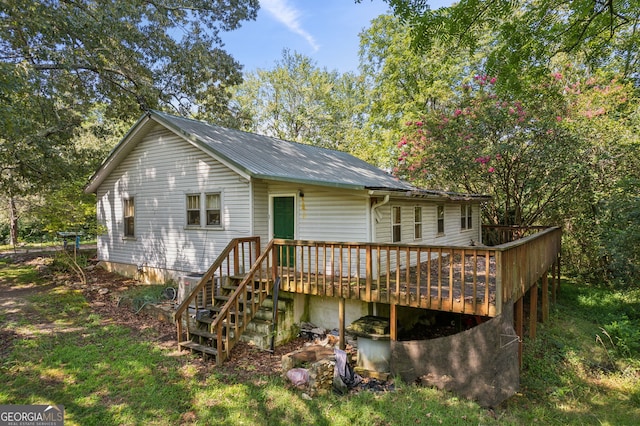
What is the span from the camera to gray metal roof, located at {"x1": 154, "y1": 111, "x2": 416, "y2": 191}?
858 centimetres

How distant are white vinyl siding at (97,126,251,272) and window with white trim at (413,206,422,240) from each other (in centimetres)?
495

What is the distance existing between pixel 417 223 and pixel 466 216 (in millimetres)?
5004

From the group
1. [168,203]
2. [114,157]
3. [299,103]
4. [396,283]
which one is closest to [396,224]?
[396,283]

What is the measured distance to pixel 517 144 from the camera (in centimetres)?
1275

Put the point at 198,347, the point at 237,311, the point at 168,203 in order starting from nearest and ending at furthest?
the point at 198,347
the point at 237,311
the point at 168,203

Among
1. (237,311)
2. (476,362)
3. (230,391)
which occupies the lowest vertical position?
(230,391)

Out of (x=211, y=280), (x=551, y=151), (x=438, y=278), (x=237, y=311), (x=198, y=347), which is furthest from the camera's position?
(x=551, y=151)

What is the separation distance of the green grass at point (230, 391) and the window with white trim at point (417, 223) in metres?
3.92

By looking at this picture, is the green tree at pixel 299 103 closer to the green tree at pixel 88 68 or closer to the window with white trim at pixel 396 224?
the green tree at pixel 88 68

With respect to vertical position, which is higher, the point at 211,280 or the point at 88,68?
the point at 88,68

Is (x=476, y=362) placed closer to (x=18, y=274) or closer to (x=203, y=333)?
(x=203, y=333)

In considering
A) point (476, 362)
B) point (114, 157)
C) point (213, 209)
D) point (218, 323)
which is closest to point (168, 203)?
point (213, 209)

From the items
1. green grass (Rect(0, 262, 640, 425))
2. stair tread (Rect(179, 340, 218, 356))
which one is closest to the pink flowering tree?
green grass (Rect(0, 262, 640, 425))

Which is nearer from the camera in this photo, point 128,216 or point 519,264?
point 519,264
